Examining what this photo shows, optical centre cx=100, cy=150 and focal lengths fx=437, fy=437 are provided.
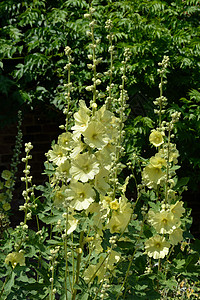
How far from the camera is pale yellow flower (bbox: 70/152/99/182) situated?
160 centimetres

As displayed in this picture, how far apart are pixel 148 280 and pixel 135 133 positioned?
1.74 m

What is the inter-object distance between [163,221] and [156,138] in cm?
51

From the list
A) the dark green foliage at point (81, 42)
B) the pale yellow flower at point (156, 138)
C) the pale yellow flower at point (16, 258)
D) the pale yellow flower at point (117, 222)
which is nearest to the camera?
the pale yellow flower at point (117, 222)

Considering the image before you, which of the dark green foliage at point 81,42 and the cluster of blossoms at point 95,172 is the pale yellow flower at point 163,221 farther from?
the dark green foliage at point 81,42

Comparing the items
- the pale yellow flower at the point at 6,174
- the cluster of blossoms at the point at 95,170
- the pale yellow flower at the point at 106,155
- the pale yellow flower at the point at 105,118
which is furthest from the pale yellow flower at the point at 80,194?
the pale yellow flower at the point at 6,174

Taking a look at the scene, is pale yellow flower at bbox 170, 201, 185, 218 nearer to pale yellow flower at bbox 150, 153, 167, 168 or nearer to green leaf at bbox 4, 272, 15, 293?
pale yellow flower at bbox 150, 153, 167, 168

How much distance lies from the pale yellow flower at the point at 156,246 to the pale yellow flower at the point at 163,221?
0.08 meters

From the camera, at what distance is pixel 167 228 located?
1892mm

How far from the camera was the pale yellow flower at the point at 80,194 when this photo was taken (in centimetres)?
163

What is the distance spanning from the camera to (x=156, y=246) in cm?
198

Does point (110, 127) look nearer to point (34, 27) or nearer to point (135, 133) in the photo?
point (135, 133)

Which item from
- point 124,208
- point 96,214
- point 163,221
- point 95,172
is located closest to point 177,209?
point 163,221

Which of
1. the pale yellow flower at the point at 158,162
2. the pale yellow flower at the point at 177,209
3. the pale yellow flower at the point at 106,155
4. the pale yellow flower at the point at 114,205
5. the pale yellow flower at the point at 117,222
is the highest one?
the pale yellow flower at the point at 158,162

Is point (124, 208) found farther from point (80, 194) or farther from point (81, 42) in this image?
point (81, 42)
